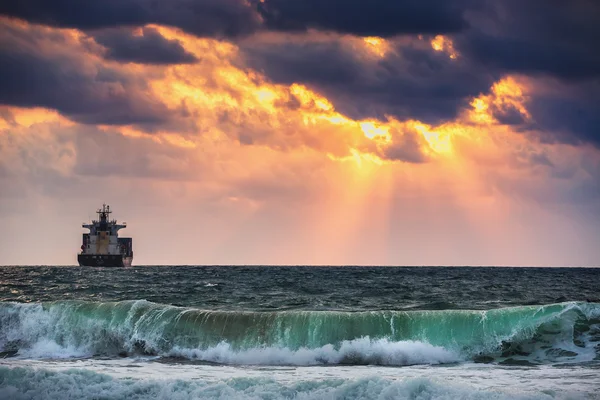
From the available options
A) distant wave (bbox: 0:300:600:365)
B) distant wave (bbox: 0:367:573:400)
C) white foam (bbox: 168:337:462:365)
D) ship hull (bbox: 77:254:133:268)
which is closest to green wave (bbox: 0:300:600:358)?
distant wave (bbox: 0:300:600:365)

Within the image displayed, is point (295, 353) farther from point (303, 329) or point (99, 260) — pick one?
point (99, 260)

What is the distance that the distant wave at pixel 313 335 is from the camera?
25.4 metres

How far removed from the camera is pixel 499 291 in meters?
51.7

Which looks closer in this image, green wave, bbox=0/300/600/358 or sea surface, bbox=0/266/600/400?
sea surface, bbox=0/266/600/400

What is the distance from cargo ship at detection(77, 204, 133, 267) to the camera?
5512 inches

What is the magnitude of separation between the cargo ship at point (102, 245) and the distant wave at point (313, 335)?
113 m

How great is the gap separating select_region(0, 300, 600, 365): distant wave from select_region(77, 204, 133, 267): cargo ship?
11264 centimetres

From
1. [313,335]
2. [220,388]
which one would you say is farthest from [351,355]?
[220,388]

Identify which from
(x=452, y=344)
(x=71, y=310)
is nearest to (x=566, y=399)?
(x=452, y=344)

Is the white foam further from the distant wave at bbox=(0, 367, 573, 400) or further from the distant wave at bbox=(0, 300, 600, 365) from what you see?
the distant wave at bbox=(0, 367, 573, 400)

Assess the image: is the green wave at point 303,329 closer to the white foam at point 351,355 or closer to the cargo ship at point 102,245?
the white foam at point 351,355

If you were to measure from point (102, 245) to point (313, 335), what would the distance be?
391ft

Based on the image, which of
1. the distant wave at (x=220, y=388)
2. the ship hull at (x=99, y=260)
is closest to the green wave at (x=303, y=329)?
the distant wave at (x=220, y=388)

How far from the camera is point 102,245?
140750mm
